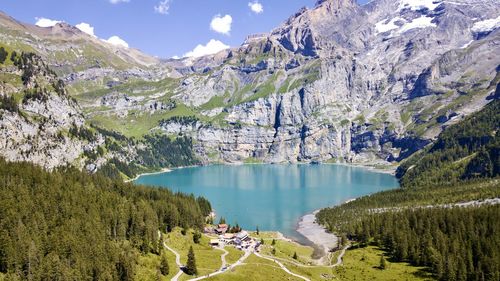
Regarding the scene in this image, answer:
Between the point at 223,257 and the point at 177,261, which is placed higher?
the point at 177,261

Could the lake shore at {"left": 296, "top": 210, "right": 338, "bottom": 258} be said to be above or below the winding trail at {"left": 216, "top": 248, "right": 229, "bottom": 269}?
below

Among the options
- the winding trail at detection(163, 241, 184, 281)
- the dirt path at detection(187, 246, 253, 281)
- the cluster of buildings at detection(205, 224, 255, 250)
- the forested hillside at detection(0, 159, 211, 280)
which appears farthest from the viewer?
the cluster of buildings at detection(205, 224, 255, 250)

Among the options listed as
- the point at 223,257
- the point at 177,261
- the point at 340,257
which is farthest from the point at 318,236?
the point at 177,261

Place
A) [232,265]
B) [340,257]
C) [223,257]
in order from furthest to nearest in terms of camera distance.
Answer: [340,257] → [223,257] → [232,265]

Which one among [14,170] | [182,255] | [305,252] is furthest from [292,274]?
[14,170]

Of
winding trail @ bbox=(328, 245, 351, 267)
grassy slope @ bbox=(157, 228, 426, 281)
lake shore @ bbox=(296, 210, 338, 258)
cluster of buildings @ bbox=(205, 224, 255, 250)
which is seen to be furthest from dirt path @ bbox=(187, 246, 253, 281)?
lake shore @ bbox=(296, 210, 338, 258)

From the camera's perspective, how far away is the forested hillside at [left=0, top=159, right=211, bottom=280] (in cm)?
8512

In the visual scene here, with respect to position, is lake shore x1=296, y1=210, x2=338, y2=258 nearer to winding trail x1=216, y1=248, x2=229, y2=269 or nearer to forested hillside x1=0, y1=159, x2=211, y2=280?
winding trail x1=216, y1=248, x2=229, y2=269

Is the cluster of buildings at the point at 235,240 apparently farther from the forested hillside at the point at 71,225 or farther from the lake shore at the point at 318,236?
the lake shore at the point at 318,236

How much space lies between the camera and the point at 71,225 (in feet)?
330

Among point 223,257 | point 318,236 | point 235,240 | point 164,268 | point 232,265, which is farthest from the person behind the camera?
point 318,236

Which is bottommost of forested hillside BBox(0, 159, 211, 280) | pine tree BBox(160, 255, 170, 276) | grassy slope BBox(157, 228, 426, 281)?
grassy slope BBox(157, 228, 426, 281)

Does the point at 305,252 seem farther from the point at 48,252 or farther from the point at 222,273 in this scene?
the point at 48,252

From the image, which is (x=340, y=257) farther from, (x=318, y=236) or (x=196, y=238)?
(x=196, y=238)
